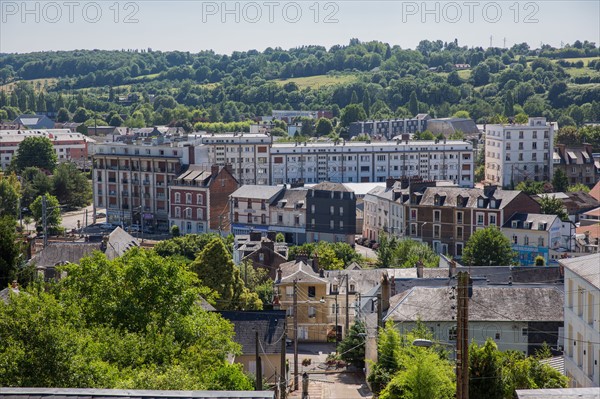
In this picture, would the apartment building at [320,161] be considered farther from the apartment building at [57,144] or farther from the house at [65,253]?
the house at [65,253]

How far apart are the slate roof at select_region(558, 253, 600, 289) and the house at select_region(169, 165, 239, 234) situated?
165 ft

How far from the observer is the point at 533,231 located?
6194 centimetres

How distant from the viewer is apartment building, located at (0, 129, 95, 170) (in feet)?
Answer: 393

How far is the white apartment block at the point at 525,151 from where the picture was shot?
9294cm

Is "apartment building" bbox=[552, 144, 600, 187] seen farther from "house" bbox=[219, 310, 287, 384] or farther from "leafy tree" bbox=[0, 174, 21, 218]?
"house" bbox=[219, 310, 287, 384]

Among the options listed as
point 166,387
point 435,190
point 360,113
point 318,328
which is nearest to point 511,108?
point 360,113

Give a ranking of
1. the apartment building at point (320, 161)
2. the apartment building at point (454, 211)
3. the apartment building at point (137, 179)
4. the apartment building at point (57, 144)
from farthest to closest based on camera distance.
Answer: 1. the apartment building at point (57, 144)
2. the apartment building at point (320, 161)
3. the apartment building at point (137, 179)
4. the apartment building at point (454, 211)

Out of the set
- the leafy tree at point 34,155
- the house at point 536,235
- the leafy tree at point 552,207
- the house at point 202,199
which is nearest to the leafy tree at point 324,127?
the leafy tree at point 34,155

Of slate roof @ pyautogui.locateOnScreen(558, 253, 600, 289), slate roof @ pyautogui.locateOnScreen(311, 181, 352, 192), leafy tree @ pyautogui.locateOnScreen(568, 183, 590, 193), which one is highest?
slate roof @ pyautogui.locateOnScreen(558, 253, 600, 289)

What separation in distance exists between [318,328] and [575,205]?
3664cm

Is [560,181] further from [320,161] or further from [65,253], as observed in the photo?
[65,253]

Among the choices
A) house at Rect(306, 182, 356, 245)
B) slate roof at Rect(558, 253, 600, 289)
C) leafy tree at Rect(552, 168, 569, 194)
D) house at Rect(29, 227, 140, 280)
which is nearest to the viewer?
slate roof at Rect(558, 253, 600, 289)

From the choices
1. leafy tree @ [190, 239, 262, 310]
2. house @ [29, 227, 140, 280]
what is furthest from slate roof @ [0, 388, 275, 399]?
house @ [29, 227, 140, 280]

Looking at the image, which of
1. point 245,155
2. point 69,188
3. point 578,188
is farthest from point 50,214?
point 578,188
